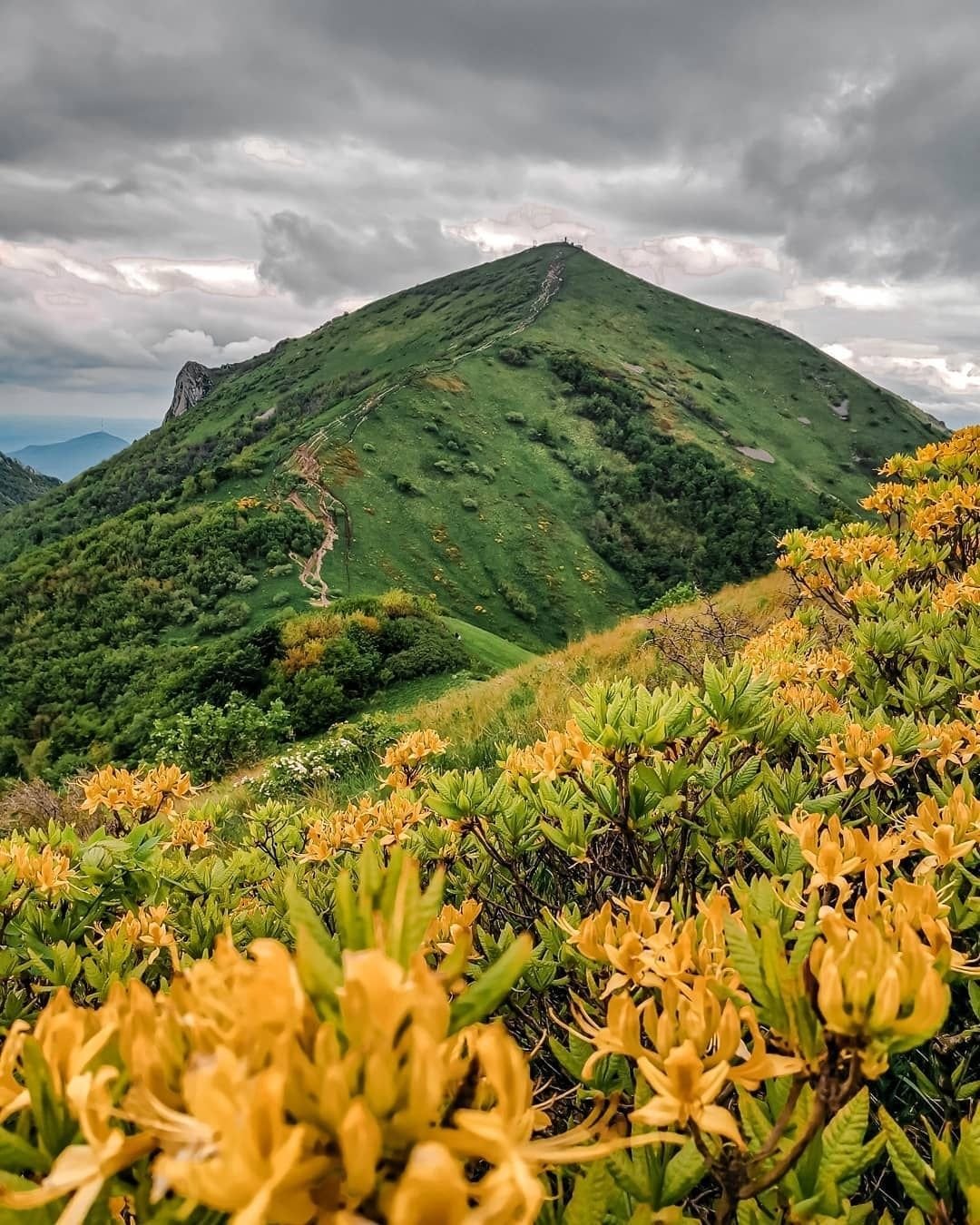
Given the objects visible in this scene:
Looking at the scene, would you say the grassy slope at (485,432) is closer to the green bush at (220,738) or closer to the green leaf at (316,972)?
the green bush at (220,738)

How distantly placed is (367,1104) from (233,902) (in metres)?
2.07

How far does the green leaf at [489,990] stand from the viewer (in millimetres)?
655

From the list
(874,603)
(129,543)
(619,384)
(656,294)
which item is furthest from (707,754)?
(656,294)

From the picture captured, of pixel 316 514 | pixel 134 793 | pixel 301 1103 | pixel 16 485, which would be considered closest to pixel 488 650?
pixel 316 514

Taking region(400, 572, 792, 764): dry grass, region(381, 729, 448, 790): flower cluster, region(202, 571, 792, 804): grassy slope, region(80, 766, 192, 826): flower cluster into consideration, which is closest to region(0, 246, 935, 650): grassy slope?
region(202, 571, 792, 804): grassy slope

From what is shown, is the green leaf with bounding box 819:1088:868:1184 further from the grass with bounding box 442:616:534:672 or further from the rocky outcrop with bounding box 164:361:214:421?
the rocky outcrop with bounding box 164:361:214:421

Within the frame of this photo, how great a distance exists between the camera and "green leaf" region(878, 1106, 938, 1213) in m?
0.98

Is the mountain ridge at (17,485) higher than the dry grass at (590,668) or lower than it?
higher

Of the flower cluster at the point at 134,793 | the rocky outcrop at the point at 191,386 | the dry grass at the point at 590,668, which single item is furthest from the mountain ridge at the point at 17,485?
the flower cluster at the point at 134,793

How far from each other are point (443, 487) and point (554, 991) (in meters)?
38.8

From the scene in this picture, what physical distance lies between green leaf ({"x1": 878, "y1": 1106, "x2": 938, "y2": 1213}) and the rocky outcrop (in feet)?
360

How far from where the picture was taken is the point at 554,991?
2.04 meters

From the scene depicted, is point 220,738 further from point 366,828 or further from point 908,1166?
point 908,1166

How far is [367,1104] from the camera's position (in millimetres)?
567
